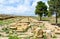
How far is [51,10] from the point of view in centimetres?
4009

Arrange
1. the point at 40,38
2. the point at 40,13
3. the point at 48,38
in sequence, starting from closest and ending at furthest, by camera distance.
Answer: the point at 48,38 < the point at 40,38 < the point at 40,13

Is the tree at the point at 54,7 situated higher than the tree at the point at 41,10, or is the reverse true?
the tree at the point at 54,7

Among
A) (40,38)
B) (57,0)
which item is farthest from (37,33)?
(57,0)

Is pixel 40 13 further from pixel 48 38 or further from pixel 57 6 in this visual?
pixel 48 38

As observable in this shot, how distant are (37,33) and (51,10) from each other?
97.9 ft

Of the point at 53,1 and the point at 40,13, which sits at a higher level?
the point at 53,1

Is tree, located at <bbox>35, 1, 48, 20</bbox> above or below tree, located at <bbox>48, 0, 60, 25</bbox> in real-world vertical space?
below

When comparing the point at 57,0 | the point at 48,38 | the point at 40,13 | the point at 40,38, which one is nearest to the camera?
the point at 48,38

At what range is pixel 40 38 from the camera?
10.4 meters

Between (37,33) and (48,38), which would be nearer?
(48,38)

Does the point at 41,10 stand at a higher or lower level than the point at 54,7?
lower

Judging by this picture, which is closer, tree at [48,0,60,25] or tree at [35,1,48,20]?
tree at [48,0,60,25]

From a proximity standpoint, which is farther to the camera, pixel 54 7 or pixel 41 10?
pixel 41 10

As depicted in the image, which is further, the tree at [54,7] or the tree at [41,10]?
the tree at [41,10]
